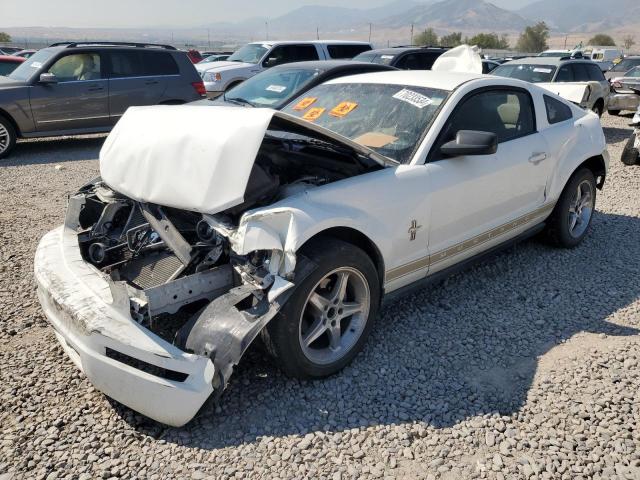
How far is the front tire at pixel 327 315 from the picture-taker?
8.91 feet

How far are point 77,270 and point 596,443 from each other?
113 inches

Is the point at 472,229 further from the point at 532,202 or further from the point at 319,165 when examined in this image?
the point at 319,165

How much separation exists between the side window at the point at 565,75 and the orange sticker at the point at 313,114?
868 centimetres

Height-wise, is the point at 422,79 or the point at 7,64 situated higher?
the point at 422,79

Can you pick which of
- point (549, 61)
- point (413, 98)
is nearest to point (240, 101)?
point (413, 98)

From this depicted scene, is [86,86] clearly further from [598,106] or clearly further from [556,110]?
[598,106]

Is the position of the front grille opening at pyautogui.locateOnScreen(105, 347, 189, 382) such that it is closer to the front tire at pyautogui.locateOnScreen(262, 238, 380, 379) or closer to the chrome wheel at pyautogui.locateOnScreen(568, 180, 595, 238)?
the front tire at pyautogui.locateOnScreen(262, 238, 380, 379)

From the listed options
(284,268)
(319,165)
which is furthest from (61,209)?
(284,268)

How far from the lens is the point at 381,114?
379cm

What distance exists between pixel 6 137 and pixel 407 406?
28.4ft

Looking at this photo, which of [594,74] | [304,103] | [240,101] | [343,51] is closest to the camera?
[304,103]

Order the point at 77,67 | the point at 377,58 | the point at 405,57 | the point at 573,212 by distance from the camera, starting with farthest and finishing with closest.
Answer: the point at 377,58 < the point at 405,57 < the point at 77,67 < the point at 573,212

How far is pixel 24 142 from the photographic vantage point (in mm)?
10344

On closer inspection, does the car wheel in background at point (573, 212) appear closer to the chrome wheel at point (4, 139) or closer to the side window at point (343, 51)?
the chrome wheel at point (4, 139)
